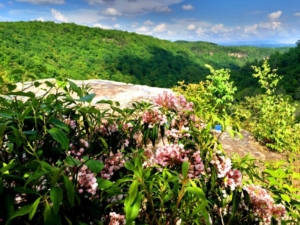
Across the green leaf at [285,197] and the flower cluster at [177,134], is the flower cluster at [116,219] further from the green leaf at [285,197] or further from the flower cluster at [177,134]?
the green leaf at [285,197]

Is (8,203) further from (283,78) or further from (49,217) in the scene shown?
(283,78)

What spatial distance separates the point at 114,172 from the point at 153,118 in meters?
0.36

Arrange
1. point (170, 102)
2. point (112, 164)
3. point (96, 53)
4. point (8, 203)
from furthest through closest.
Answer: point (96, 53) < point (170, 102) < point (112, 164) < point (8, 203)

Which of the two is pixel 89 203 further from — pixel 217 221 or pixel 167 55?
pixel 167 55

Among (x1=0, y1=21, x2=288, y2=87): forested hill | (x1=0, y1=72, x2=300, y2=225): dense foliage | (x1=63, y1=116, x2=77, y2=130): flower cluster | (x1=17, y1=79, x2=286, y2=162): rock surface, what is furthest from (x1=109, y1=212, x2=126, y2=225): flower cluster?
(x1=0, y1=21, x2=288, y2=87): forested hill

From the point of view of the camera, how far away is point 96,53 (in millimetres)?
85000

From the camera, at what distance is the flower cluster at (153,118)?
1.52m

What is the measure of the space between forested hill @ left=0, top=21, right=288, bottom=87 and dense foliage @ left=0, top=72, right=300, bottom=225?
54.0 m

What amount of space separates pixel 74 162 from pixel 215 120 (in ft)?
2.18

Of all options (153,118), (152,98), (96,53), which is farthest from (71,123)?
(96,53)

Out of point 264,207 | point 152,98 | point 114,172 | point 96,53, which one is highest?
point 114,172

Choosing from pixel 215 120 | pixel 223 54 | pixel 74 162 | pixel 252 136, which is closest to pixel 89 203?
pixel 74 162

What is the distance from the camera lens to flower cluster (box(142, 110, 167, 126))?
1523 mm

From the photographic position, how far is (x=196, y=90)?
8367 millimetres
